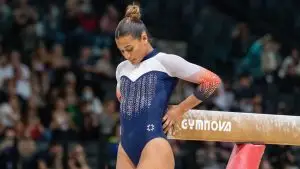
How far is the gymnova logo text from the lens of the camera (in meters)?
5.86

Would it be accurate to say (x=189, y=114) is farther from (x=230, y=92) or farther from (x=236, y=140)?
(x=230, y=92)

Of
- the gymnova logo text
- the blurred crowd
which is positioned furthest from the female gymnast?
the blurred crowd

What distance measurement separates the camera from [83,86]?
10836mm

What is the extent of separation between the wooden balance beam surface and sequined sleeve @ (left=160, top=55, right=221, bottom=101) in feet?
1.86

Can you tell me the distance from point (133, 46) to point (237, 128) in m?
1.20

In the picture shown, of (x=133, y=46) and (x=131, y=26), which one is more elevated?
(x=131, y=26)

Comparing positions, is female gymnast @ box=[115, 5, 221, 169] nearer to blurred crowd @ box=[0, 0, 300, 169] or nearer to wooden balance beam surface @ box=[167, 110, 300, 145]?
wooden balance beam surface @ box=[167, 110, 300, 145]

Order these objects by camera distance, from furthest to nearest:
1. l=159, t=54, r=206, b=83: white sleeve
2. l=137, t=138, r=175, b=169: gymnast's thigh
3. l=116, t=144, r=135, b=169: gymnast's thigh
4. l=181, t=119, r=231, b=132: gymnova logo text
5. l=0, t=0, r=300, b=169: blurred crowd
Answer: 1. l=0, t=0, r=300, b=169: blurred crowd
2. l=181, t=119, r=231, b=132: gymnova logo text
3. l=116, t=144, r=135, b=169: gymnast's thigh
4. l=159, t=54, r=206, b=83: white sleeve
5. l=137, t=138, r=175, b=169: gymnast's thigh

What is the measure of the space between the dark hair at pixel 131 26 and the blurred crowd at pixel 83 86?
4.17m

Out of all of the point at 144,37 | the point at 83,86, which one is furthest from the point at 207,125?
the point at 83,86

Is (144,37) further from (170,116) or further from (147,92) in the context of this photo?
(170,116)

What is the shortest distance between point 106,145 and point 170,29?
3441 mm

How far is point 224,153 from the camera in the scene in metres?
10.1

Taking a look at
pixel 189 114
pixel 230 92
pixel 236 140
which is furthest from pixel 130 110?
pixel 230 92
